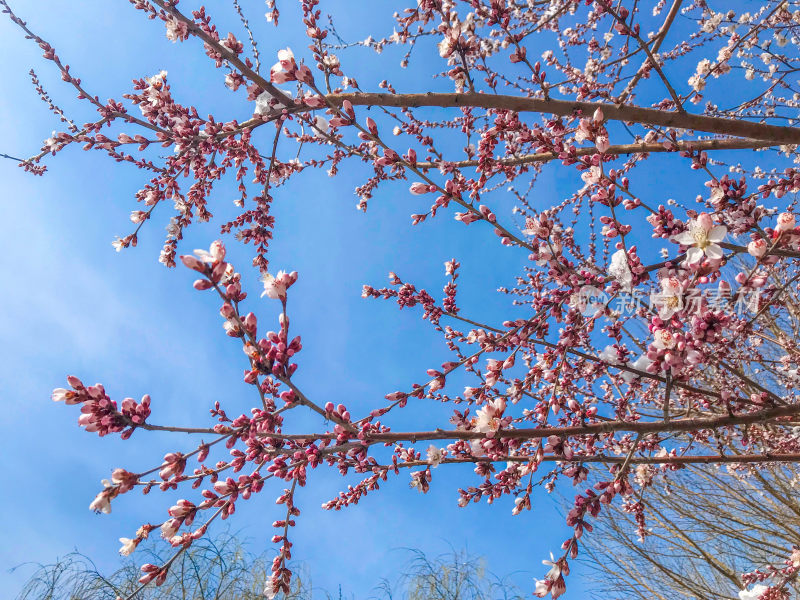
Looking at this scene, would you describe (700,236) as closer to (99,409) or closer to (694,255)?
(694,255)

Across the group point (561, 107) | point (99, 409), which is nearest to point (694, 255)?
point (561, 107)

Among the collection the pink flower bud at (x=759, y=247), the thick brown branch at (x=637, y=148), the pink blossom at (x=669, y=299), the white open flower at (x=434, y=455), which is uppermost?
the thick brown branch at (x=637, y=148)

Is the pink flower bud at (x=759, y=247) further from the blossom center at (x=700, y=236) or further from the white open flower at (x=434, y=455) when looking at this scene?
the white open flower at (x=434, y=455)

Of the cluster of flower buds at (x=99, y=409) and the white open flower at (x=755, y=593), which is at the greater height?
the cluster of flower buds at (x=99, y=409)

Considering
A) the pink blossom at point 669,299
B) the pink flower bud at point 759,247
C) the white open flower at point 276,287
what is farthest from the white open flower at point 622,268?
the white open flower at point 276,287

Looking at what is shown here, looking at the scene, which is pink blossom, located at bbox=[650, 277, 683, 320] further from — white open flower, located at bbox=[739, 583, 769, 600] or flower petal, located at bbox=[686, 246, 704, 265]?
white open flower, located at bbox=[739, 583, 769, 600]

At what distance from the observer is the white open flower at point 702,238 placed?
1704 millimetres

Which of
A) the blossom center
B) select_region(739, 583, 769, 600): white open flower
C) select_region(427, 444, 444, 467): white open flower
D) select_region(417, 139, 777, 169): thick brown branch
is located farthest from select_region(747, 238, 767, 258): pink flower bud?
select_region(739, 583, 769, 600): white open flower

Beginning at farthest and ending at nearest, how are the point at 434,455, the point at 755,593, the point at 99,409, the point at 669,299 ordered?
the point at 755,593 < the point at 434,455 < the point at 669,299 < the point at 99,409

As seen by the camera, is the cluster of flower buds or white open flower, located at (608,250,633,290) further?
white open flower, located at (608,250,633,290)

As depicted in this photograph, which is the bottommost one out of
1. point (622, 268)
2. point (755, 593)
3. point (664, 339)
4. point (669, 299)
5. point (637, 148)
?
point (755, 593)

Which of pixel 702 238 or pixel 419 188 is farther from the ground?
pixel 419 188

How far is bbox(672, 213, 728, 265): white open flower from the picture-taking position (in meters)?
1.70

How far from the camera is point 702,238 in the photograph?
1761 mm
